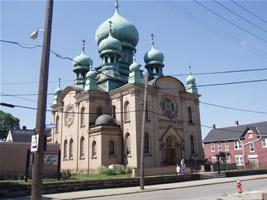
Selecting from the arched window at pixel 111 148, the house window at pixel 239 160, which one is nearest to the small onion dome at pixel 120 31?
the arched window at pixel 111 148

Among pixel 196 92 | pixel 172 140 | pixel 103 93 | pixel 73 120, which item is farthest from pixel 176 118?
pixel 73 120

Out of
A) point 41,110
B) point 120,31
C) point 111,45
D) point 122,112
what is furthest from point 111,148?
point 41,110

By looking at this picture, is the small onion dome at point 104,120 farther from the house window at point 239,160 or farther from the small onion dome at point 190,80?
the house window at point 239,160

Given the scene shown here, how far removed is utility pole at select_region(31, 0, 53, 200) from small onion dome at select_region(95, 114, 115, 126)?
28.8 m

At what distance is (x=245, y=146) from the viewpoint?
206 feet

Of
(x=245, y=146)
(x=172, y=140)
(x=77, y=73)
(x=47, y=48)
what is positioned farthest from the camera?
(x=245, y=146)

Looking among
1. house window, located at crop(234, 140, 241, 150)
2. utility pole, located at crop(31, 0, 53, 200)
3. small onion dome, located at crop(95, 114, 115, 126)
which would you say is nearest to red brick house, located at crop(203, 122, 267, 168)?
house window, located at crop(234, 140, 241, 150)

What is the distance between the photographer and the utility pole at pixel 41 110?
1045cm

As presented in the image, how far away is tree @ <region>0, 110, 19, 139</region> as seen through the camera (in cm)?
7907

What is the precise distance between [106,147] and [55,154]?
9.51 m

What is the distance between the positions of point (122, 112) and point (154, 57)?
42.2 ft

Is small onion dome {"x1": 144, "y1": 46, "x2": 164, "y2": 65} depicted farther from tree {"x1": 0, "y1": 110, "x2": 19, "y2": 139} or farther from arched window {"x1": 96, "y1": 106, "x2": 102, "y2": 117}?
tree {"x1": 0, "y1": 110, "x2": 19, "y2": 139}

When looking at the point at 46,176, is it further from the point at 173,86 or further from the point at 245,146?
the point at 245,146

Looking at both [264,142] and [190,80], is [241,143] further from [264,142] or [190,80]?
[190,80]
